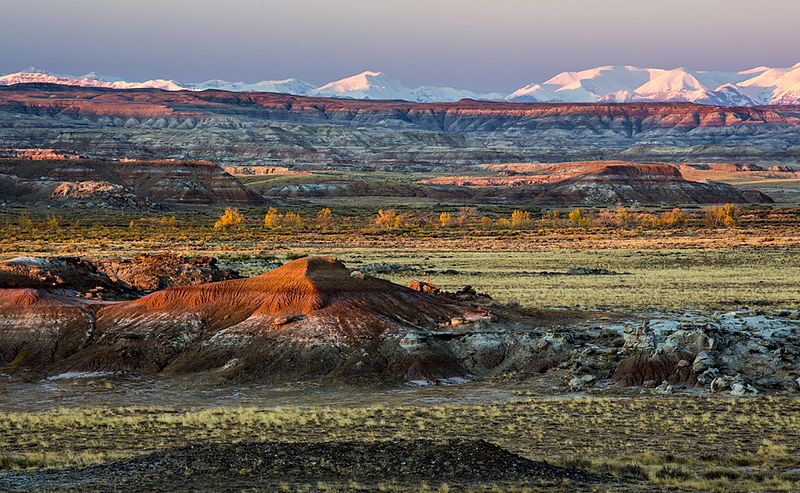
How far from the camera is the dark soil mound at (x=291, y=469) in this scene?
1669 cm

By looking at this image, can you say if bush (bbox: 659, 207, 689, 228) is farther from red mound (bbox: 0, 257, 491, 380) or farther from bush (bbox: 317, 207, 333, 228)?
red mound (bbox: 0, 257, 491, 380)

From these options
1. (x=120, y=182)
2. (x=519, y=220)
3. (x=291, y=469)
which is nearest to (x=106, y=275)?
(x=291, y=469)

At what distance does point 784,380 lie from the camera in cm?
2845

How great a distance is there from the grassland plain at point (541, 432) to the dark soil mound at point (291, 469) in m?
0.68

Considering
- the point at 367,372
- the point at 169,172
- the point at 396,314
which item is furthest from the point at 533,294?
the point at 169,172

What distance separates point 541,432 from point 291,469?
23.2ft

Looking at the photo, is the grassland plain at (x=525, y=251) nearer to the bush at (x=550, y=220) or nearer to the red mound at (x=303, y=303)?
the bush at (x=550, y=220)

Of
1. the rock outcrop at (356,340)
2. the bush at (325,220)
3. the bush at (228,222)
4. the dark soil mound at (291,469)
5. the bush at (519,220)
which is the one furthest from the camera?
the bush at (325,220)

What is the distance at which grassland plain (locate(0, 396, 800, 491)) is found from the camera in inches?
722

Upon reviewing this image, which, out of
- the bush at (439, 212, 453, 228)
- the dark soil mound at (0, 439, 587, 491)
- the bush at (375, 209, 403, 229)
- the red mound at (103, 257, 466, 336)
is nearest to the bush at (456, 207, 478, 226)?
the bush at (439, 212, 453, 228)

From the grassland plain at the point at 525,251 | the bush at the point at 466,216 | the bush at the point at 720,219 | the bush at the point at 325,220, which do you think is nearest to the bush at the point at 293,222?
the bush at the point at 325,220

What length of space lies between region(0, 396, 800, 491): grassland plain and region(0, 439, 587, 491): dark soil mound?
2.23ft

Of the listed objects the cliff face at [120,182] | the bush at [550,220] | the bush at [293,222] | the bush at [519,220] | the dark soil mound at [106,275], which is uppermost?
the dark soil mound at [106,275]

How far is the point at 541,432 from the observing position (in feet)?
74.3
